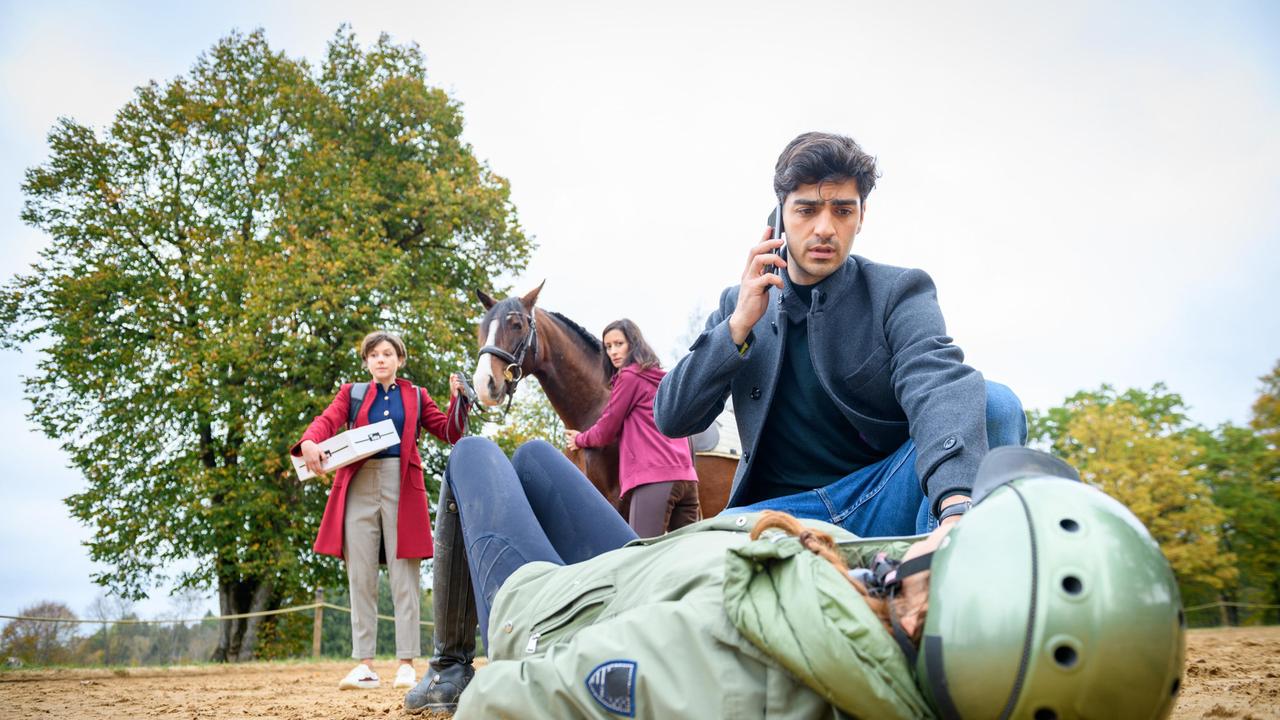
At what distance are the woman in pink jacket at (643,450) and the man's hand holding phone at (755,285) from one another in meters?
3.47

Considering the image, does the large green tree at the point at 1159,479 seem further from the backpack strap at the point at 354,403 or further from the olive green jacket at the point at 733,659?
the olive green jacket at the point at 733,659

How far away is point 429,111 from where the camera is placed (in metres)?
19.9

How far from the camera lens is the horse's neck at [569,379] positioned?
21.9ft

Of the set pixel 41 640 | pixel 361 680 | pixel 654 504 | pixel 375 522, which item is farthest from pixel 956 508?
pixel 41 640

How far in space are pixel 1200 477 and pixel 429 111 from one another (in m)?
31.1

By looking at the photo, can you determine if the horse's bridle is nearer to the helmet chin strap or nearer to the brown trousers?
the brown trousers

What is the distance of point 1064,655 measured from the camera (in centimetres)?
130

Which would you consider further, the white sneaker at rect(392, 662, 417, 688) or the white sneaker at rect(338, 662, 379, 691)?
the white sneaker at rect(338, 662, 379, 691)

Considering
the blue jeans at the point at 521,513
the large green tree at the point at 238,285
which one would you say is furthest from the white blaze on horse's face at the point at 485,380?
the large green tree at the point at 238,285

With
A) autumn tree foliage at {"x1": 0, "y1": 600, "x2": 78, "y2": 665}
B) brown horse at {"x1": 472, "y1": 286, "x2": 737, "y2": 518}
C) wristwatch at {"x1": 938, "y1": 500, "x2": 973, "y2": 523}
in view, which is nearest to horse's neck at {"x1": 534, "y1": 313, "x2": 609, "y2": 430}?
brown horse at {"x1": 472, "y1": 286, "x2": 737, "y2": 518}

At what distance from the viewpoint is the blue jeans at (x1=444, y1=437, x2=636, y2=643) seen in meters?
2.45

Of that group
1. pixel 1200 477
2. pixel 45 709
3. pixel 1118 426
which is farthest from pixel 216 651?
pixel 1200 477

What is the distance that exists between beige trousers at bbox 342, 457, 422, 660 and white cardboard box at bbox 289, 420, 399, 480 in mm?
185

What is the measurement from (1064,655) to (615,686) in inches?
26.3
